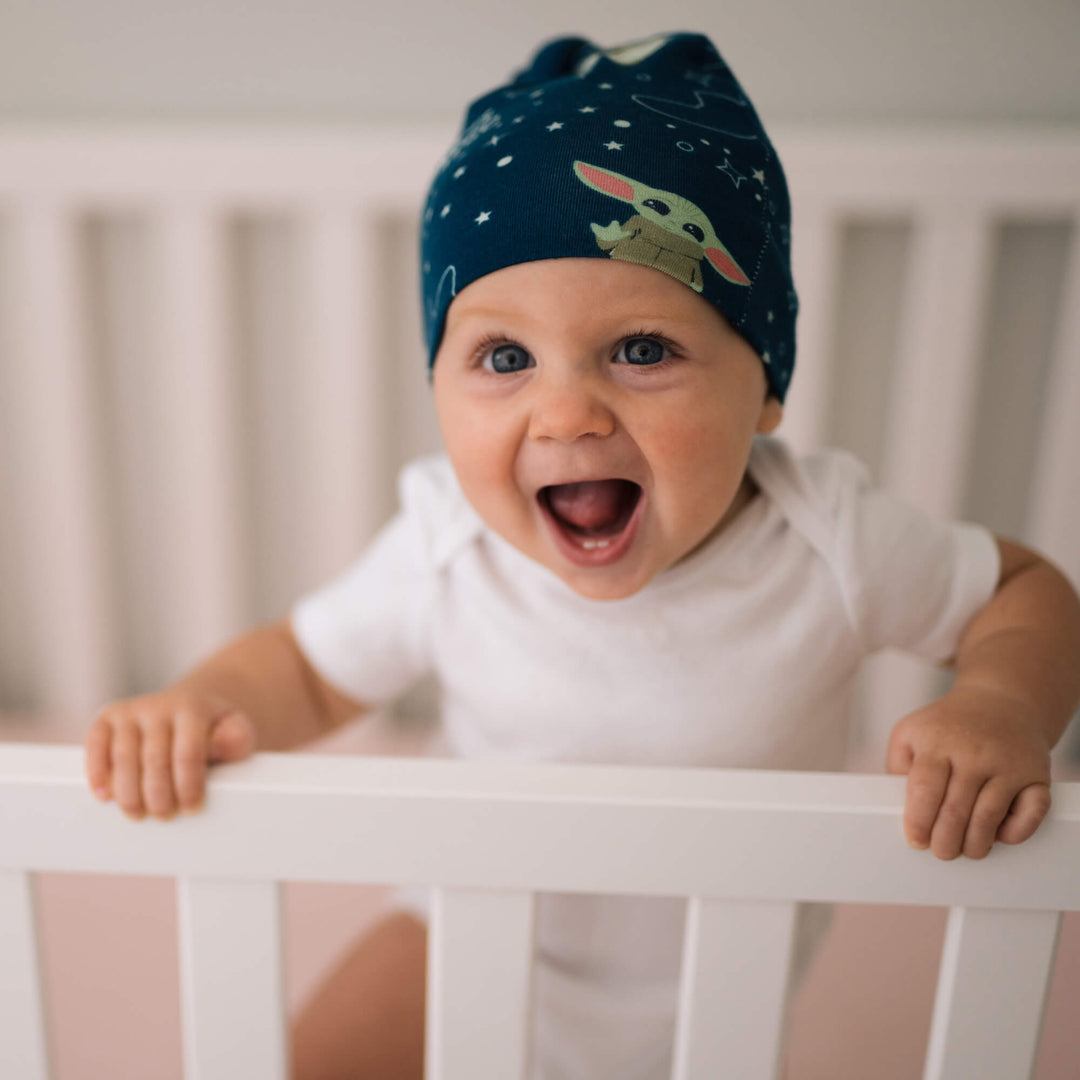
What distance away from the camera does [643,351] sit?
1.52 ft

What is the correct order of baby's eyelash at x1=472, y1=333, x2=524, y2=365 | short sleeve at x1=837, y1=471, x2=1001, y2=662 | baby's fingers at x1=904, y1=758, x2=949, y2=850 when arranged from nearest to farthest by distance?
baby's fingers at x1=904, y1=758, x2=949, y2=850, baby's eyelash at x1=472, y1=333, x2=524, y2=365, short sleeve at x1=837, y1=471, x2=1001, y2=662

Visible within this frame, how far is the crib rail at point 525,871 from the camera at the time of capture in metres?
0.36

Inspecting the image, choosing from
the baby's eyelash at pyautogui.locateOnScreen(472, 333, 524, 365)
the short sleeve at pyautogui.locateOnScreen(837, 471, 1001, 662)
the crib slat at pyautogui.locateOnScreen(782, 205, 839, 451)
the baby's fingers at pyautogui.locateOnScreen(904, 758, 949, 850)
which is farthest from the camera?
the crib slat at pyautogui.locateOnScreen(782, 205, 839, 451)

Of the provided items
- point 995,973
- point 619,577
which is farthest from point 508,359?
point 995,973

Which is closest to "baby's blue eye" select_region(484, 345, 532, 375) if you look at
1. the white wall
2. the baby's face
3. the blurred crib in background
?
the baby's face

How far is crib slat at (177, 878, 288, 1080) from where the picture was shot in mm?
380

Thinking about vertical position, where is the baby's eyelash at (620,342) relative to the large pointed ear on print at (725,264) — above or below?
below

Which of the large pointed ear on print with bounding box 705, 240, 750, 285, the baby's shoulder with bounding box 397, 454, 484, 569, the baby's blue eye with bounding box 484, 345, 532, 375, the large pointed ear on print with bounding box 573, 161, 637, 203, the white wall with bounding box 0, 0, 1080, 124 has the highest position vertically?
the white wall with bounding box 0, 0, 1080, 124

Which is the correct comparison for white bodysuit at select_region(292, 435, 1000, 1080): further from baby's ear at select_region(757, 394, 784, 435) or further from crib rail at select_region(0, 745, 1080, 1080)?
crib rail at select_region(0, 745, 1080, 1080)

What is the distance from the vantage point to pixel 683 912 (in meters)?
0.62

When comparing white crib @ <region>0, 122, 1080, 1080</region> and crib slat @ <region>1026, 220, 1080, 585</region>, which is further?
crib slat @ <region>1026, 220, 1080, 585</region>

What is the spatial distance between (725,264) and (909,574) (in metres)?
0.22

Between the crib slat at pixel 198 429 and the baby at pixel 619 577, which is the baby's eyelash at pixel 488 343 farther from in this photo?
the crib slat at pixel 198 429

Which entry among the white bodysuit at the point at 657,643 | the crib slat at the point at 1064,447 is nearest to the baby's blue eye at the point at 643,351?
the white bodysuit at the point at 657,643
